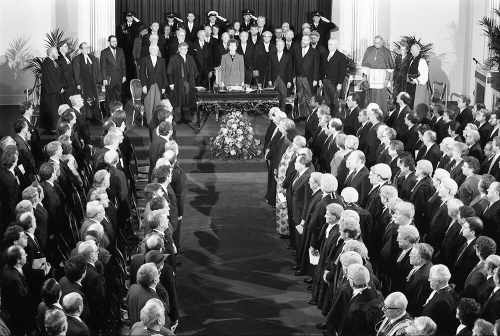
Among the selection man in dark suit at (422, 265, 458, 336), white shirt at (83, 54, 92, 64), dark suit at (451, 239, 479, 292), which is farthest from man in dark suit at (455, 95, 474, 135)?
man in dark suit at (422, 265, 458, 336)

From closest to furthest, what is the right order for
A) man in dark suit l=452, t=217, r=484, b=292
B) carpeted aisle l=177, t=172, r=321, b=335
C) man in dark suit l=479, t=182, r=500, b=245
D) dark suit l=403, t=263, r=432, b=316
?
dark suit l=403, t=263, r=432, b=316 < man in dark suit l=452, t=217, r=484, b=292 < carpeted aisle l=177, t=172, r=321, b=335 < man in dark suit l=479, t=182, r=500, b=245

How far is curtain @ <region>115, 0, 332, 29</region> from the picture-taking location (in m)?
27.0

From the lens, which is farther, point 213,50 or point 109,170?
point 213,50

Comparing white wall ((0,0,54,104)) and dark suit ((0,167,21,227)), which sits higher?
white wall ((0,0,54,104))

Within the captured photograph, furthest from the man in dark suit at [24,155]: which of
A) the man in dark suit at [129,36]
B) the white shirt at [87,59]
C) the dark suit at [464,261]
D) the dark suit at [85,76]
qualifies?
the man in dark suit at [129,36]

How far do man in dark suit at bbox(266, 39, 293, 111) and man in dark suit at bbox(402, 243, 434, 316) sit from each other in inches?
456

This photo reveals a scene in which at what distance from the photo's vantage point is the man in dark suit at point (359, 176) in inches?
605

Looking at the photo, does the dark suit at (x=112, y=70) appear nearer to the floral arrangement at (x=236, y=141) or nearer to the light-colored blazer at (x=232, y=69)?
the light-colored blazer at (x=232, y=69)

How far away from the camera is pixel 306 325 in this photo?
13555 mm

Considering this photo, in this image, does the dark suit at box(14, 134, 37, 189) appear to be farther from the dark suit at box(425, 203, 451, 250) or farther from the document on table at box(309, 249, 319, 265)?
the dark suit at box(425, 203, 451, 250)

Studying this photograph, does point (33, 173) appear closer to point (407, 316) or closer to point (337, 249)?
point (337, 249)

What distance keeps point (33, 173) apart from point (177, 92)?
609 centimetres

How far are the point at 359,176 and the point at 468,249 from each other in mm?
2868

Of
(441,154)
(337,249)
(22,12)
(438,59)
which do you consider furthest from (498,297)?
(22,12)
